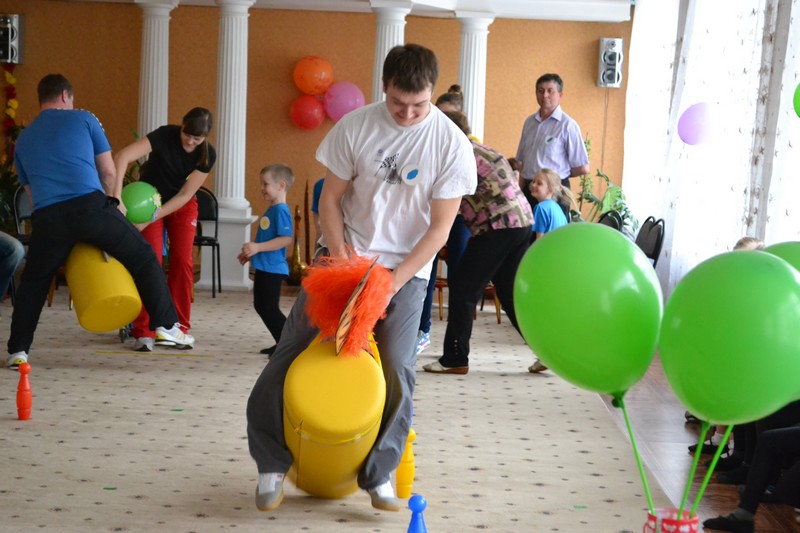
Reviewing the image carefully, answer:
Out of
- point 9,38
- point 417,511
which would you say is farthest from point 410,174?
point 9,38

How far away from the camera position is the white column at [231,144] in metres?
9.47

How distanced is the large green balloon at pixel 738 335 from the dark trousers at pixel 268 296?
155 inches

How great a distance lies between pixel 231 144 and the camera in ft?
31.7

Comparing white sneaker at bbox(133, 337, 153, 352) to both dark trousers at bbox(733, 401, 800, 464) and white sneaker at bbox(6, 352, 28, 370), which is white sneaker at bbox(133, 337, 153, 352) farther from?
dark trousers at bbox(733, 401, 800, 464)

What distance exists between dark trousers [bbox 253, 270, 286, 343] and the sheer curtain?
2.62 metres

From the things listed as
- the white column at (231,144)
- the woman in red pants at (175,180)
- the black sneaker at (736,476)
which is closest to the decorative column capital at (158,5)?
the white column at (231,144)

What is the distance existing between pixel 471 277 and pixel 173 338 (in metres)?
1.79

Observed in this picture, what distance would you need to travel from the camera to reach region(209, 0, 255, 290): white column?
9.47 m

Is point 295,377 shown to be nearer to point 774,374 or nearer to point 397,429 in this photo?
point 397,429

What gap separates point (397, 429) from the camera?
343 centimetres

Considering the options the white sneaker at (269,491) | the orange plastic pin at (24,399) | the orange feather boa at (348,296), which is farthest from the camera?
the orange plastic pin at (24,399)

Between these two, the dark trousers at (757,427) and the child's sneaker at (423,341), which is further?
the child's sneaker at (423,341)

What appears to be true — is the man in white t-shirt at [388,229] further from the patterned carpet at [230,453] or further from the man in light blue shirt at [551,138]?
→ the man in light blue shirt at [551,138]

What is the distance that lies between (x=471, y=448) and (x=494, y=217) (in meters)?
1.74
